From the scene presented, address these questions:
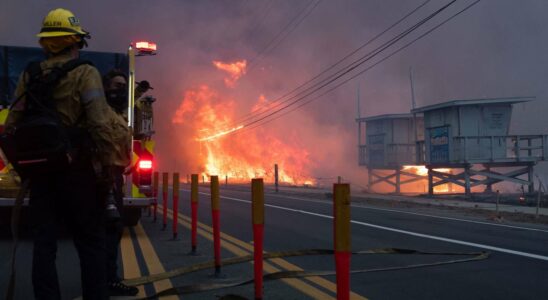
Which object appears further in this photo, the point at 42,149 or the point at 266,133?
the point at 266,133

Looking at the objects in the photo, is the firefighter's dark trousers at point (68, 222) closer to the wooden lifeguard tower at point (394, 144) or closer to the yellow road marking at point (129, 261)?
the yellow road marking at point (129, 261)

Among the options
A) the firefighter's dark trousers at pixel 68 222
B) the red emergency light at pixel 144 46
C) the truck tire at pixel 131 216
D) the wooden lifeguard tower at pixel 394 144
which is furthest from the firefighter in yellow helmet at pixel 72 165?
the wooden lifeguard tower at pixel 394 144

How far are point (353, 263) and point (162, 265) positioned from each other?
2.20 metres

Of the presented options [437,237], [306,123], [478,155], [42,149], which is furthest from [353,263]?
[306,123]

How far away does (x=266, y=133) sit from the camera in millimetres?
48562

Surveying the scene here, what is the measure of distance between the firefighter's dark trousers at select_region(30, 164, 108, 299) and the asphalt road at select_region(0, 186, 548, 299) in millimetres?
1482

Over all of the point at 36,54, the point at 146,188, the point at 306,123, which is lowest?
the point at 146,188

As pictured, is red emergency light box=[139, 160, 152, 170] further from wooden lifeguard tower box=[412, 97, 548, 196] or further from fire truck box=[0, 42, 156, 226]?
wooden lifeguard tower box=[412, 97, 548, 196]

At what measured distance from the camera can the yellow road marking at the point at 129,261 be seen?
5051mm

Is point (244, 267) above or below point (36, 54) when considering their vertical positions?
below

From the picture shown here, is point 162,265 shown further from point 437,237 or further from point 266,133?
point 266,133

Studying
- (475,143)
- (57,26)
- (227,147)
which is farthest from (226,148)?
(57,26)

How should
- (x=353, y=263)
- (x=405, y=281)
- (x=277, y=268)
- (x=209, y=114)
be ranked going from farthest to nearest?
(x=209, y=114) < (x=353, y=263) < (x=277, y=268) < (x=405, y=281)

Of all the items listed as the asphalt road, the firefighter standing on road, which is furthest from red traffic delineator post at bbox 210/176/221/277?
the firefighter standing on road
